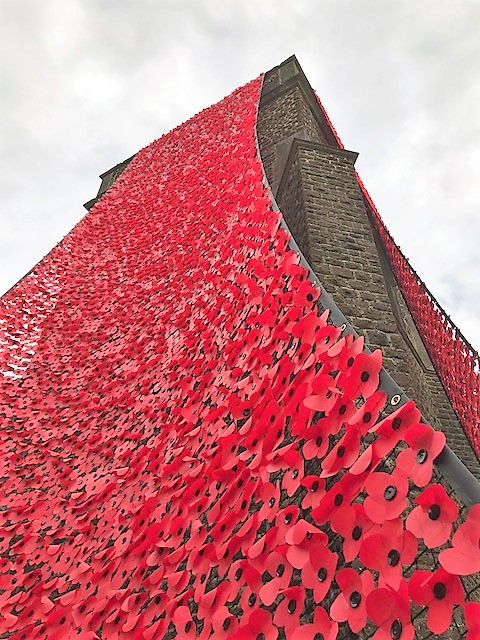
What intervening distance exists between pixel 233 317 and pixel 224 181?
4.86m

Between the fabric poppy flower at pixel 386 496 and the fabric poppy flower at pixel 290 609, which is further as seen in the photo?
the fabric poppy flower at pixel 290 609

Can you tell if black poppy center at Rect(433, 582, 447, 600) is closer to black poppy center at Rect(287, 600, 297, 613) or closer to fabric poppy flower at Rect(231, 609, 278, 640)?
black poppy center at Rect(287, 600, 297, 613)

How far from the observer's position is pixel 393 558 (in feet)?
4.70

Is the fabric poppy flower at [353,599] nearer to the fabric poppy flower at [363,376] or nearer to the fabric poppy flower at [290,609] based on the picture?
the fabric poppy flower at [290,609]

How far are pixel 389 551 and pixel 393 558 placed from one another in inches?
1.1

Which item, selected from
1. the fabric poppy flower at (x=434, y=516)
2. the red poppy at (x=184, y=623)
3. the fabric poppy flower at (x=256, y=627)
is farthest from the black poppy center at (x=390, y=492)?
the red poppy at (x=184, y=623)

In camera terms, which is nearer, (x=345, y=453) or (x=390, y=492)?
(x=390, y=492)

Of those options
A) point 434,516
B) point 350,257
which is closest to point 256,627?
point 434,516

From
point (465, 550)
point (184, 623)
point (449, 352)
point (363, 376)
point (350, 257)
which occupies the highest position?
point (350, 257)

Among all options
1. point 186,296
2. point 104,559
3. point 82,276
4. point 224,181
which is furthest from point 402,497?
point 82,276

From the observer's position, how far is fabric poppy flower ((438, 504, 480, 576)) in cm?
121

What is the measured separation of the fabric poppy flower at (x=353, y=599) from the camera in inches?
56.4

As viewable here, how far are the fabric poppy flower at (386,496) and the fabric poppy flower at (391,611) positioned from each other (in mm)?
201

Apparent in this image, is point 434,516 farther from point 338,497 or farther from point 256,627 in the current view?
point 256,627
